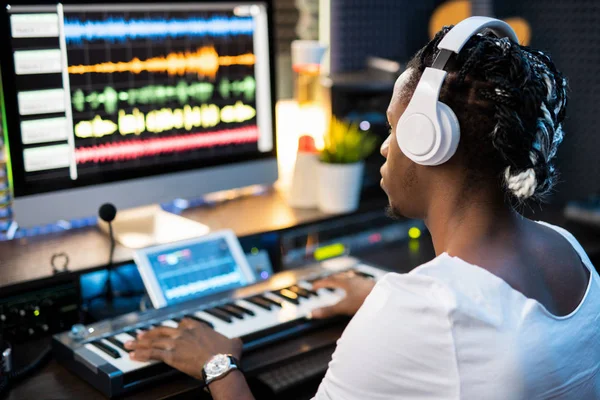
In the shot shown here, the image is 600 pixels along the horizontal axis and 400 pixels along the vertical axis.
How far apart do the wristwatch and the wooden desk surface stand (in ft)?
1.41

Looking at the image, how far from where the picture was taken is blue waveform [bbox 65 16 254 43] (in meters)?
1.56

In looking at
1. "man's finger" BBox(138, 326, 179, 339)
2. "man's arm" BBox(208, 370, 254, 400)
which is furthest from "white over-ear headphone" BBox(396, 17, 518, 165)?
"man's finger" BBox(138, 326, 179, 339)

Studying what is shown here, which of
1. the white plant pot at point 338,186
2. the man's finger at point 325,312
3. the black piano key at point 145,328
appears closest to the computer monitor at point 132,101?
the white plant pot at point 338,186

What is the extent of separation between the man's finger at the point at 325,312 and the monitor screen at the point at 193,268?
0.21 metres

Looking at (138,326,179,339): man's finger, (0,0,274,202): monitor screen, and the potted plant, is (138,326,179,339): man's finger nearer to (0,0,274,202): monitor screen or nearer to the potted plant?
(0,0,274,202): monitor screen

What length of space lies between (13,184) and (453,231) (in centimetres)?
95

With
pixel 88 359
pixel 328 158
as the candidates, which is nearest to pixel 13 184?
pixel 88 359

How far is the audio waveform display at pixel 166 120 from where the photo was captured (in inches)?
63.7

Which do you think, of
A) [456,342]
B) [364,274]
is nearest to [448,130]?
[456,342]

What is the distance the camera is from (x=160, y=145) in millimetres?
1712

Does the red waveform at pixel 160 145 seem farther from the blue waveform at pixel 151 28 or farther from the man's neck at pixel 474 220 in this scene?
the man's neck at pixel 474 220

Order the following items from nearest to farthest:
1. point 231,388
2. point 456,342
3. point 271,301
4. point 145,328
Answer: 1. point 456,342
2. point 231,388
3. point 145,328
4. point 271,301

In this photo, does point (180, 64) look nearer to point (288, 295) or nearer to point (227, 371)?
point (288, 295)

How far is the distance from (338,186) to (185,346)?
0.72m
